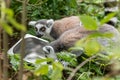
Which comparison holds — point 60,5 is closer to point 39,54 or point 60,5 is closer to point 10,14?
point 39,54

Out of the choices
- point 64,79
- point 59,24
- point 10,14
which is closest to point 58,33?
point 59,24

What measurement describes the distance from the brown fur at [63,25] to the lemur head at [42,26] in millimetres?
95

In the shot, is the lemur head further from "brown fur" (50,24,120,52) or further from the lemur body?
"brown fur" (50,24,120,52)

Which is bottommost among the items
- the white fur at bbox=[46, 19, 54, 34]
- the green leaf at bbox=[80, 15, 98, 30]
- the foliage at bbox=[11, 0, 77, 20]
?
the white fur at bbox=[46, 19, 54, 34]

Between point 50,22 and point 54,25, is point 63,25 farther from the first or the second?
point 50,22

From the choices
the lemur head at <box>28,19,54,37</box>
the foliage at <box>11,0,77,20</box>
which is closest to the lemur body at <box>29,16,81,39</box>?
the lemur head at <box>28,19,54,37</box>

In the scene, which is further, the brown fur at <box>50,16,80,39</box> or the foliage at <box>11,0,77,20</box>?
the brown fur at <box>50,16,80,39</box>

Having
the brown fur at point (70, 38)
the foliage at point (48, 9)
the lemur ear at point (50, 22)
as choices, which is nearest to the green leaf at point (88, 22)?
the brown fur at point (70, 38)

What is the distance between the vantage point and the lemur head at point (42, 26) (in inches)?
229

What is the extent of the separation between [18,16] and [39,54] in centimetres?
139

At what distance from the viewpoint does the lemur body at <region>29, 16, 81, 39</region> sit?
19.5 feet

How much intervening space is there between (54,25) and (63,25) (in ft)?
0.67

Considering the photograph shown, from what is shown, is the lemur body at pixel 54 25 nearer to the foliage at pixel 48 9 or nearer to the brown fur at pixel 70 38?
the foliage at pixel 48 9

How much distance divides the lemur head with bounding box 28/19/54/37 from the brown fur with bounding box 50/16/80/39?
0.09 metres
